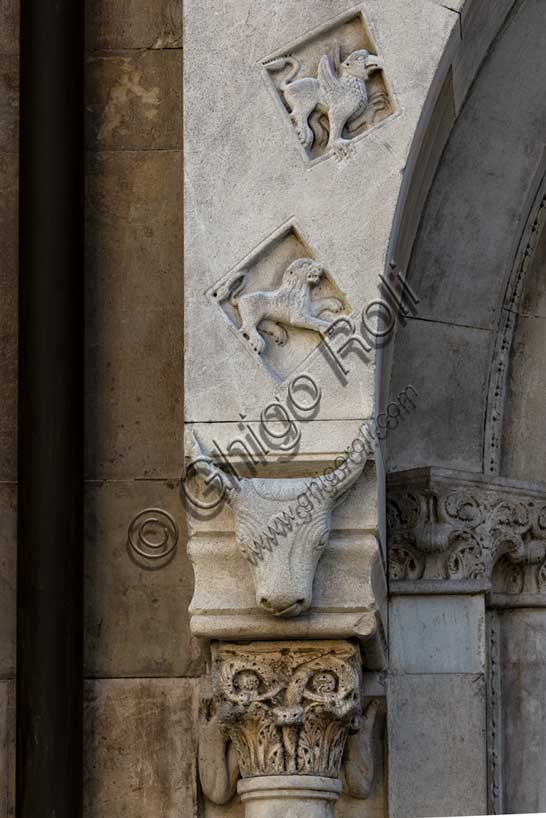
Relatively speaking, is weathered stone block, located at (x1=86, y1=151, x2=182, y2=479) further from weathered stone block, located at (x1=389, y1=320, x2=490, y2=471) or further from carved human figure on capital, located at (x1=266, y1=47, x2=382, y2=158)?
weathered stone block, located at (x1=389, y1=320, x2=490, y2=471)

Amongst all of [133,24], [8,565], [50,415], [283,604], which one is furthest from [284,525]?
[133,24]

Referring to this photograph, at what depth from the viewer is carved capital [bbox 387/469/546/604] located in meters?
5.68

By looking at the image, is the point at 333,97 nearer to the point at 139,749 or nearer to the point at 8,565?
the point at 8,565

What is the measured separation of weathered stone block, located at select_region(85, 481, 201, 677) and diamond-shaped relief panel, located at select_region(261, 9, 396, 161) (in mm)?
1079

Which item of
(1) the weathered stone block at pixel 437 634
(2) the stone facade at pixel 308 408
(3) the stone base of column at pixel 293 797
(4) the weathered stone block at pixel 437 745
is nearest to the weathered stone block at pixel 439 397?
(2) the stone facade at pixel 308 408

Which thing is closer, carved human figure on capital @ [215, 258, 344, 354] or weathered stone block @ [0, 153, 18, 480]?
carved human figure on capital @ [215, 258, 344, 354]

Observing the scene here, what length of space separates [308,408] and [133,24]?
1.41m

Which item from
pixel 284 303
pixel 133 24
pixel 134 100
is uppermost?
pixel 133 24

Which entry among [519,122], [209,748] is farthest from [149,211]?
[209,748]

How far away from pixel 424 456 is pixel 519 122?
1.07 metres

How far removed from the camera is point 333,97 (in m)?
5.22

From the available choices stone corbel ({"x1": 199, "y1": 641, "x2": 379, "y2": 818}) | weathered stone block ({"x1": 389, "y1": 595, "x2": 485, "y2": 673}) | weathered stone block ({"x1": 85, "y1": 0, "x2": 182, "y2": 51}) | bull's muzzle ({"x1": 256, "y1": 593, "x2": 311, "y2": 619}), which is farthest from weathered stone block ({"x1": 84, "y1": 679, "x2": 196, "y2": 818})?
weathered stone block ({"x1": 85, "y1": 0, "x2": 182, "y2": 51})

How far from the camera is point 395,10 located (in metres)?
5.25

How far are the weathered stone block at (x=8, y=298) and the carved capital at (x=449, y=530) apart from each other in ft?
3.73
